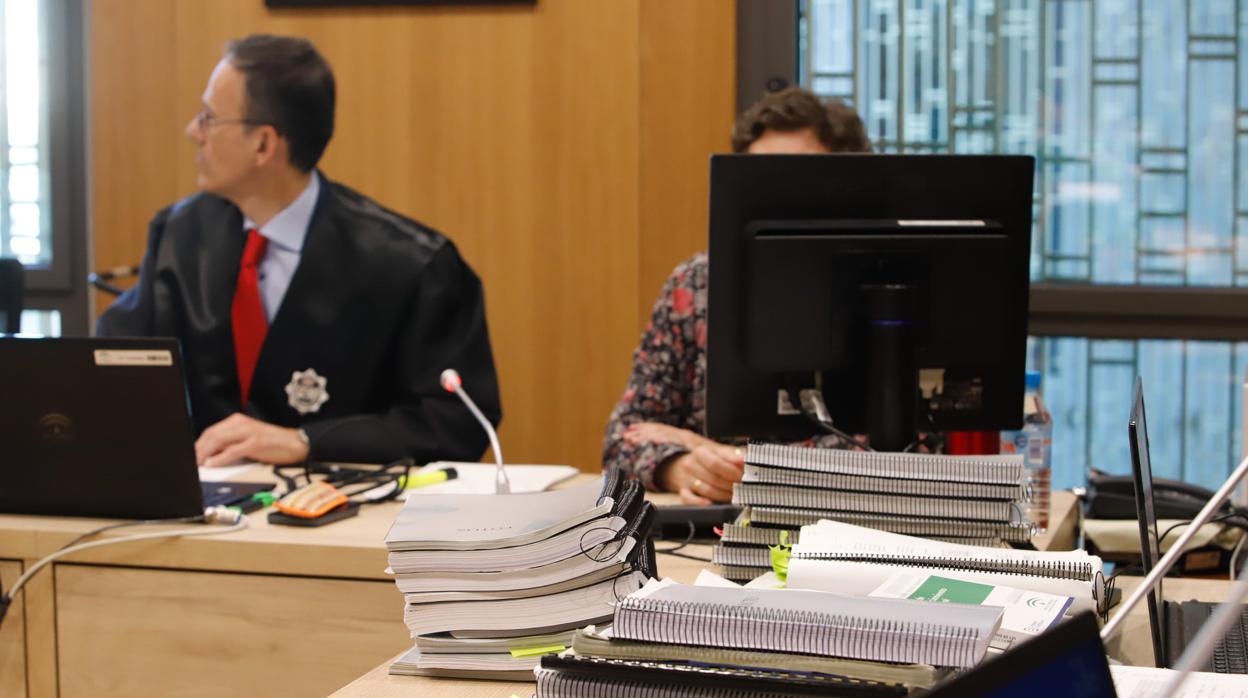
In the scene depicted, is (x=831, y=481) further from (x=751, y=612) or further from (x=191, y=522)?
(x=191, y=522)

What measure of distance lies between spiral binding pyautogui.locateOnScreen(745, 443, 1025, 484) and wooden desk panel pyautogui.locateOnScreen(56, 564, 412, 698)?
539 mm

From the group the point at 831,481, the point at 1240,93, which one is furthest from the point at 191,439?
the point at 1240,93

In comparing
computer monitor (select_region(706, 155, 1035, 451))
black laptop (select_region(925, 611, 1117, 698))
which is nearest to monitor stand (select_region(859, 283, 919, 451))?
computer monitor (select_region(706, 155, 1035, 451))

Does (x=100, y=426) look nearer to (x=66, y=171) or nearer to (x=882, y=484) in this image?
(x=882, y=484)

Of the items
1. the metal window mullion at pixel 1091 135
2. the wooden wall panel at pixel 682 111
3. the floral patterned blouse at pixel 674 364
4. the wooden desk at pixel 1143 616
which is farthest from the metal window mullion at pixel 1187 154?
the wooden desk at pixel 1143 616

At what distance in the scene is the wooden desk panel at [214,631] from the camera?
1.65m

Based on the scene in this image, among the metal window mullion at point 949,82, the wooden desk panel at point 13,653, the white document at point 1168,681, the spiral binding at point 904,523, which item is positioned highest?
the metal window mullion at point 949,82

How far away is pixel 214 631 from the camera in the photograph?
1698mm

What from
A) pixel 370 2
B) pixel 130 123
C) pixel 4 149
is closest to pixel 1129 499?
pixel 370 2

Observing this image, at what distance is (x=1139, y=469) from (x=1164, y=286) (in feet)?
7.09

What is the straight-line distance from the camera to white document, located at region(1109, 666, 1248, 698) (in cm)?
96

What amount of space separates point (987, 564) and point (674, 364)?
1.18 m

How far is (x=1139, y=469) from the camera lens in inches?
44.7

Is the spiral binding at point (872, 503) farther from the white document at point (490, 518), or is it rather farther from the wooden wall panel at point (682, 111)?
the wooden wall panel at point (682, 111)
